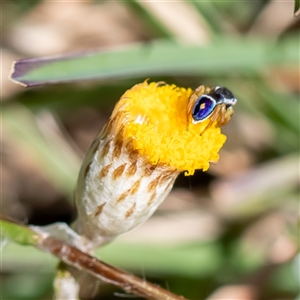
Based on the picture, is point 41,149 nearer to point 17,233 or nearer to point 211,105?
point 17,233

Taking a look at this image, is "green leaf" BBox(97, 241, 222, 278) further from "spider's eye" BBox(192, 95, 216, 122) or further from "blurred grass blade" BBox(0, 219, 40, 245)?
"spider's eye" BBox(192, 95, 216, 122)

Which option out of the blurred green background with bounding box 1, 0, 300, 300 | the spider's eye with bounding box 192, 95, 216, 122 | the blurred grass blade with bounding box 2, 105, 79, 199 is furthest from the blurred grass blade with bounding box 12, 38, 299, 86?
the blurred grass blade with bounding box 2, 105, 79, 199

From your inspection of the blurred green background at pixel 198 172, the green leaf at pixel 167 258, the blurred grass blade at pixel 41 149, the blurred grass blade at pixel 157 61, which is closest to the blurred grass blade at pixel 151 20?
the blurred green background at pixel 198 172

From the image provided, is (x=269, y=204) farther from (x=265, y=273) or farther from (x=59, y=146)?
(x=59, y=146)

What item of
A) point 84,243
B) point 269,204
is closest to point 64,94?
point 269,204

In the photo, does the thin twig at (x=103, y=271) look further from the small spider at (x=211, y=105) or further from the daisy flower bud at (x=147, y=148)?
the small spider at (x=211, y=105)

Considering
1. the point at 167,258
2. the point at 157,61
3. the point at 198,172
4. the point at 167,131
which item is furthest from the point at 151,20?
the point at 167,131

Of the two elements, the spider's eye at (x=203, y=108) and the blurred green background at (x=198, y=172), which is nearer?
the spider's eye at (x=203, y=108)

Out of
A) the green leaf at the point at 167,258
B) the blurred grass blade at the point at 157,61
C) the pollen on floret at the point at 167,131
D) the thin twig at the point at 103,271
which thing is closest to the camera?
the pollen on floret at the point at 167,131
